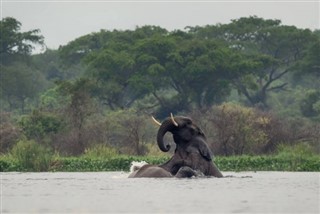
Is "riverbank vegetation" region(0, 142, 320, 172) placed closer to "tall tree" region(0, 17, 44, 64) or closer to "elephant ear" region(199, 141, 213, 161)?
"elephant ear" region(199, 141, 213, 161)

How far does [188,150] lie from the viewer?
94.9 feet

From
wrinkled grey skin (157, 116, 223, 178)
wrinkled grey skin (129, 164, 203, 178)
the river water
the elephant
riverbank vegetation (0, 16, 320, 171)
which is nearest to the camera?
the river water

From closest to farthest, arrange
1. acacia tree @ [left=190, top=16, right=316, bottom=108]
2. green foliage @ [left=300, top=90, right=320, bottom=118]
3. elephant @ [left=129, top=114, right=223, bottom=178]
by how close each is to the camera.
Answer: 1. elephant @ [left=129, top=114, right=223, bottom=178]
2. green foliage @ [left=300, top=90, right=320, bottom=118]
3. acacia tree @ [left=190, top=16, right=316, bottom=108]

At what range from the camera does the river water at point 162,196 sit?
19.9 meters

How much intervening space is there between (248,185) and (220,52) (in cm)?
5572

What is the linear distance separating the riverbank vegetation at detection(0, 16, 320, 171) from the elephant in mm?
11832

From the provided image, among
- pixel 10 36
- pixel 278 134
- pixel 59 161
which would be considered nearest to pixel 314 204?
pixel 59 161

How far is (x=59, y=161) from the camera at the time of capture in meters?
43.0

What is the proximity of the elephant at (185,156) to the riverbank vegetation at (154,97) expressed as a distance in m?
11.8

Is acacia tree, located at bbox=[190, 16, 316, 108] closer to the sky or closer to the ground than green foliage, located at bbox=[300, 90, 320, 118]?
closer to the sky

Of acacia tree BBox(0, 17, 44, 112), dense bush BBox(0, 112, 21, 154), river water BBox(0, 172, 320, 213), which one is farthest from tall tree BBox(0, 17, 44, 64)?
river water BBox(0, 172, 320, 213)

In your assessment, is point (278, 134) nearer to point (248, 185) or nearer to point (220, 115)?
point (220, 115)

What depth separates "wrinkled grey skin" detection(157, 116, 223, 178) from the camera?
28.8 meters

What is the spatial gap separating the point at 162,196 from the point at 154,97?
6750cm
